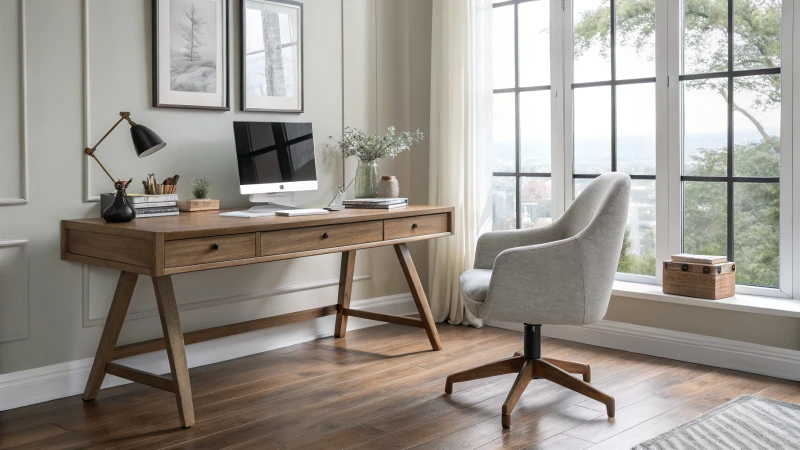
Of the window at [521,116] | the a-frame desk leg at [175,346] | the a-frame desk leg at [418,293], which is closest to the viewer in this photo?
the a-frame desk leg at [175,346]

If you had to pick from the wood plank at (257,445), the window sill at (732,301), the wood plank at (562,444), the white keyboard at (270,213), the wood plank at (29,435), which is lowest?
the wood plank at (562,444)

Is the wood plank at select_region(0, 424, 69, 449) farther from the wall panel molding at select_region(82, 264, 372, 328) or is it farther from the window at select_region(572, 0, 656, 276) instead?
the window at select_region(572, 0, 656, 276)

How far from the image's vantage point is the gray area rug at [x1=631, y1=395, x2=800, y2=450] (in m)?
2.49

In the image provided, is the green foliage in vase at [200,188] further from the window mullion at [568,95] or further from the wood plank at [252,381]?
the window mullion at [568,95]

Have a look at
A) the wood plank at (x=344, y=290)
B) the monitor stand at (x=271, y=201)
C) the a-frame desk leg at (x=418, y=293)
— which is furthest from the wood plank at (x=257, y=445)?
the wood plank at (x=344, y=290)

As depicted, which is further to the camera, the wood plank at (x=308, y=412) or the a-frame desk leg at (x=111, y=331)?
the a-frame desk leg at (x=111, y=331)

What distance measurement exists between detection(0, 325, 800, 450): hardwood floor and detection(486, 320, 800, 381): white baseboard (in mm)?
68

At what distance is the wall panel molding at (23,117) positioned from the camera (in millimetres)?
2934

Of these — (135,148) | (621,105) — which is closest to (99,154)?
(135,148)

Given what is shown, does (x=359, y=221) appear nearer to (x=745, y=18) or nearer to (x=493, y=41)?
(x=493, y=41)

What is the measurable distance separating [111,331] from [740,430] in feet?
7.89

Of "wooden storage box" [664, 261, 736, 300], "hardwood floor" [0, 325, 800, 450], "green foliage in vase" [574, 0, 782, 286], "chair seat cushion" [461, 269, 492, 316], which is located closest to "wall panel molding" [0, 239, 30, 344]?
"hardwood floor" [0, 325, 800, 450]

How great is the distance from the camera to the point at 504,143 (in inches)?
176

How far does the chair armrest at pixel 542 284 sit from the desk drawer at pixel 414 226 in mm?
846
